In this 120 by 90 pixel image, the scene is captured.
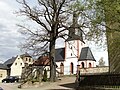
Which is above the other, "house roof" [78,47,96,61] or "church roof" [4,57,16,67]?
"house roof" [78,47,96,61]

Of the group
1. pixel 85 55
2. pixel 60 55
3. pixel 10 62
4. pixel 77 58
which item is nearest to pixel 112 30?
pixel 85 55

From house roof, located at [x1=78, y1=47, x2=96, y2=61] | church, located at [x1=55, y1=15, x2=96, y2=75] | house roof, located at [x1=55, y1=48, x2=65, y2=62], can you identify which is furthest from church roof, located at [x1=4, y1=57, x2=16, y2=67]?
house roof, located at [x1=78, y1=47, x2=96, y2=61]

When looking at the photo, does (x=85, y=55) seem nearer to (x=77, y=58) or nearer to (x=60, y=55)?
(x=77, y=58)

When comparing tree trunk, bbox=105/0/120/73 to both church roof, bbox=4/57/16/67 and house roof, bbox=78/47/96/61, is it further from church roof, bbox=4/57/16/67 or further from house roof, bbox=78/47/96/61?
church roof, bbox=4/57/16/67

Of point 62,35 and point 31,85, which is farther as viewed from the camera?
point 62,35

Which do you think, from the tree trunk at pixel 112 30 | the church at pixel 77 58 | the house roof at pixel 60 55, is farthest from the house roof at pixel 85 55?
the tree trunk at pixel 112 30

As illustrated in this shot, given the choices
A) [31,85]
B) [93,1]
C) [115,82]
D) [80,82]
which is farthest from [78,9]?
[31,85]

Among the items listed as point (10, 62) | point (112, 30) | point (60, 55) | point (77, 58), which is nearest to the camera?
point (112, 30)

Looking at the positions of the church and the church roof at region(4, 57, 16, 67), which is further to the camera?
the church roof at region(4, 57, 16, 67)

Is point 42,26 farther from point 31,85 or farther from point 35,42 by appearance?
point 31,85

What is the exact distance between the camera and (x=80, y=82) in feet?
95.2

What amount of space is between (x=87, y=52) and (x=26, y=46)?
1630 inches

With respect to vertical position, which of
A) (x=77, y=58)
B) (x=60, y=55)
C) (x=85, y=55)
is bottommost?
(x=77, y=58)

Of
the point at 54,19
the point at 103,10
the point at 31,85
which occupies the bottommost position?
the point at 31,85
